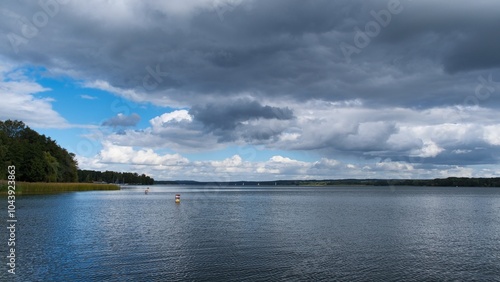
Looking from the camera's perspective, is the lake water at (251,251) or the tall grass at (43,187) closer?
the lake water at (251,251)

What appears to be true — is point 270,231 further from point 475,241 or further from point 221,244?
point 475,241

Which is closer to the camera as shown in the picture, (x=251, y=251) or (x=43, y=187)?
(x=251, y=251)

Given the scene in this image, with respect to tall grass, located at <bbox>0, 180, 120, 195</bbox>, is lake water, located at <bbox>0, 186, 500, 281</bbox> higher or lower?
lower

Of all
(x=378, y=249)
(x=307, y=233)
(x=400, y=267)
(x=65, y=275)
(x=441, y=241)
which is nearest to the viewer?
(x=65, y=275)

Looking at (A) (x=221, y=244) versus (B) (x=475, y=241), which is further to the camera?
(B) (x=475, y=241)

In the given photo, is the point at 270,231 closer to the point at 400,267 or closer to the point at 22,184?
the point at 400,267

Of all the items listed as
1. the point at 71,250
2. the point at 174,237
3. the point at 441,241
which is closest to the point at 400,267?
the point at 441,241

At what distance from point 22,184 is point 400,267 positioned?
109203 mm

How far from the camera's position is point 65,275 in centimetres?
2230

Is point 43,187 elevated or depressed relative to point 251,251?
elevated

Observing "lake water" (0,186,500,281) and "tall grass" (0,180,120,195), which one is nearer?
"lake water" (0,186,500,281)

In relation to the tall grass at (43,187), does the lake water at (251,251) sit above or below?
below

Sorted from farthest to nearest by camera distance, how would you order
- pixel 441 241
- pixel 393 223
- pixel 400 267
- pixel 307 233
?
pixel 393 223 → pixel 307 233 → pixel 441 241 → pixel 400 267

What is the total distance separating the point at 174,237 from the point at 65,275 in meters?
14.3
